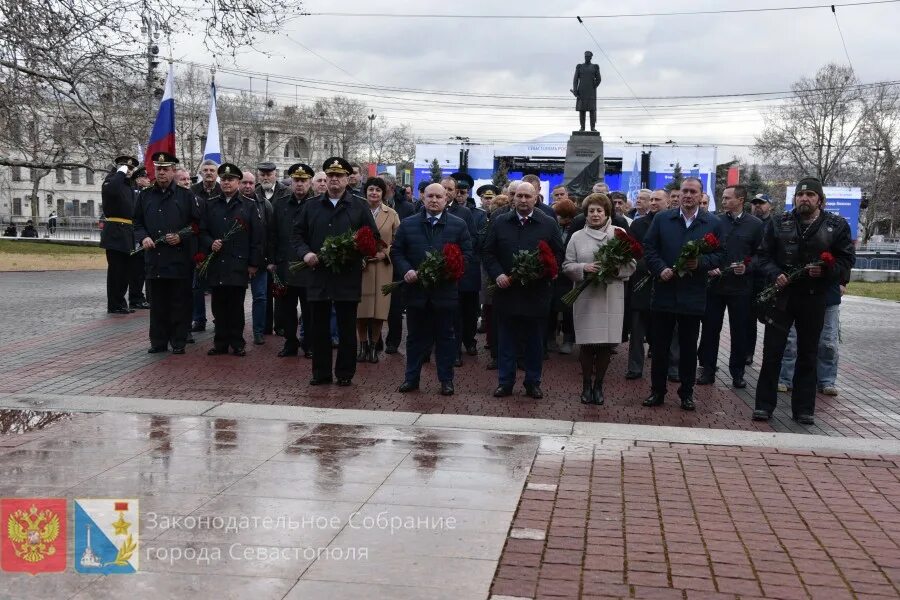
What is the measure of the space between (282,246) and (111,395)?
11.7 ft

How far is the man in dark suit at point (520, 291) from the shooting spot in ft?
31.0

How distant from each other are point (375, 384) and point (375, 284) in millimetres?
1706

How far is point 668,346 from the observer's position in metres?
9.48

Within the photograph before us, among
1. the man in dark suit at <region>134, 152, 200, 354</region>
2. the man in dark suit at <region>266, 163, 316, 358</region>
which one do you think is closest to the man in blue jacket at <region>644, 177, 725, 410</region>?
the man in dark suit at <region>266, 163, 316, 358</region>

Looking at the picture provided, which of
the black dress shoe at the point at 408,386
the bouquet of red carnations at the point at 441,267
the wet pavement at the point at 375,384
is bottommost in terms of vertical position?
the wet pavement at the point at 375,384

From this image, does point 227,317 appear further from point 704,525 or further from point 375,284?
point 704,525

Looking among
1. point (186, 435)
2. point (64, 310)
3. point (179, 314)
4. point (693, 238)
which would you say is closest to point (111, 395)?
point (186, 435)

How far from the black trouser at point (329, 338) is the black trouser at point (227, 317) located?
86.1 inches

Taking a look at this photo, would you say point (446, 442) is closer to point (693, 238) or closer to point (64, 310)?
point (693, 238)

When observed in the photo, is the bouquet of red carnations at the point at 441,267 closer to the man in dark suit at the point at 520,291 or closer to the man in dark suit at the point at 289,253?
the man in dark suit at the point at 520,291

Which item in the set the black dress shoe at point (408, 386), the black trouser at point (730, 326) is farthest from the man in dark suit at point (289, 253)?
the black trouser at point (730, 326)

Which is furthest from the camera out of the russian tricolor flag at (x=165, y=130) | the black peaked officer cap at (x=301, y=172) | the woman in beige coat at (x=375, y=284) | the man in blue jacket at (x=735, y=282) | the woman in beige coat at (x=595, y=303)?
the russian tricolor flag at (x=165, y=130)

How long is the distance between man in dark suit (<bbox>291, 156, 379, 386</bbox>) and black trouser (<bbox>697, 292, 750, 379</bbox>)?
349 cm

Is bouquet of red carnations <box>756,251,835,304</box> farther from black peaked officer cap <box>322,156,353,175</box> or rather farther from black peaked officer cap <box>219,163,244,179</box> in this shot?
black peaked officer cap <box>219,163,244,179</box>
